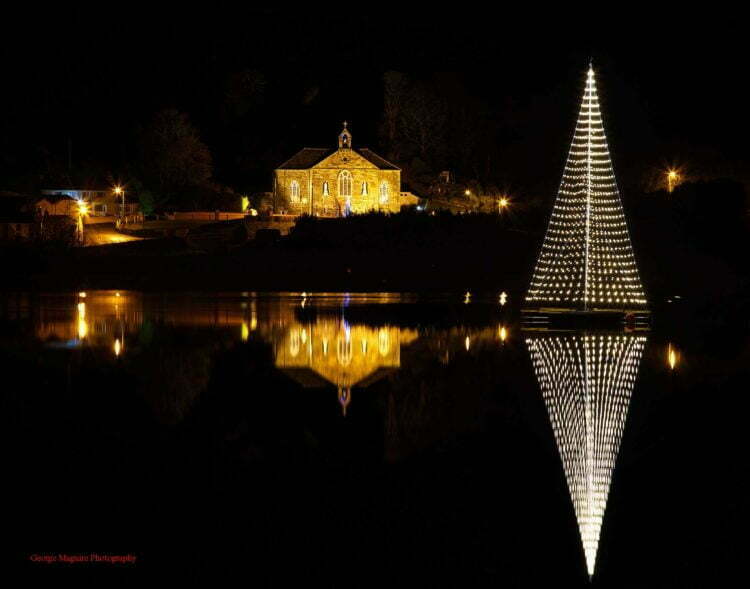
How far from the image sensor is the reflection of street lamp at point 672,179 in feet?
212

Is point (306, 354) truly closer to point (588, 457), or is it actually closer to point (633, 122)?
point (588, 457)

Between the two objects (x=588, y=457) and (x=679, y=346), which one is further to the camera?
(x=679, y=346)

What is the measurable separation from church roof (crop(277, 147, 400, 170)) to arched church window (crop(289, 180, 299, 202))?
99 cm

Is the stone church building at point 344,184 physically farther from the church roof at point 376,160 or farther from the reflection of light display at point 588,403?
the reflection of light display at point 588,403

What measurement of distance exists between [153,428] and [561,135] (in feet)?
202

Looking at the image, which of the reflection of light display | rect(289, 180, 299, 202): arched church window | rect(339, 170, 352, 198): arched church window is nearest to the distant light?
the reflection of light display

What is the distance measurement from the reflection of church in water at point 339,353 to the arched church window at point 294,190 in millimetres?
41392

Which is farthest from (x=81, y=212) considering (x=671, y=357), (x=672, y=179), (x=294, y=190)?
(x=671, y=357)

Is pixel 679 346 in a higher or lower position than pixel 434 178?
lower

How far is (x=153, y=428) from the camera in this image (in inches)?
746

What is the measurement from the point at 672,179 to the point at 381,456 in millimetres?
52257

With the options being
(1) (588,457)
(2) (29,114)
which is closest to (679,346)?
(1) (588,457)

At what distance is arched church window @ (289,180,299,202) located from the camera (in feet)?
247

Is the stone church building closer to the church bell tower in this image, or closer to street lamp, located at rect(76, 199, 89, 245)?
the church bell tower
